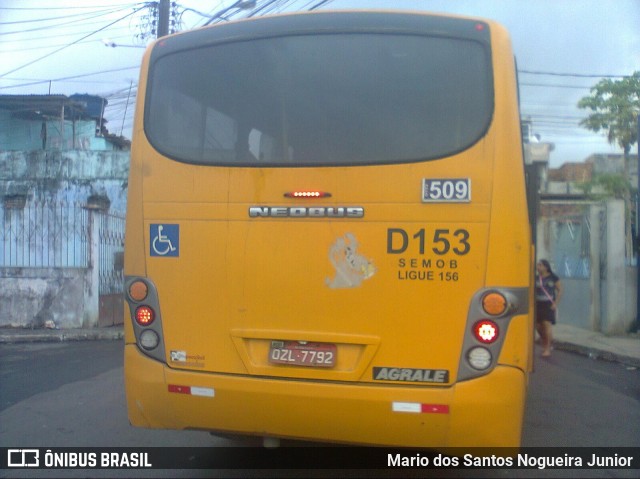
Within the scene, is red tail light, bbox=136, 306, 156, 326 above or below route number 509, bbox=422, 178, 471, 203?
below

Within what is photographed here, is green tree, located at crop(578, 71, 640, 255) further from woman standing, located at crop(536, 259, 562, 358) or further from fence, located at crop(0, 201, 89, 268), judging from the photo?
fence, located at crop(0, 201, 89, 268)

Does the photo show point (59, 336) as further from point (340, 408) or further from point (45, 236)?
point (340, 408)

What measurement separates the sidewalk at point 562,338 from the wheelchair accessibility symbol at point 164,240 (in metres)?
8.91

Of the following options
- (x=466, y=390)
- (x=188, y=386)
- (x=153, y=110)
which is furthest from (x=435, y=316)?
(x=153, y=110)

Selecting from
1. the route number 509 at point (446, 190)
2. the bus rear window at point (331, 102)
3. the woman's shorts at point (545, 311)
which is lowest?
the woman's shorts at point (545, 311)

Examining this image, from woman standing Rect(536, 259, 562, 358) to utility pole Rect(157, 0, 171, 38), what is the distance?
939 centimetres

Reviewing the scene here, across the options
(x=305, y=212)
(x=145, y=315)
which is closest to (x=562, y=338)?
(x=305, y=212)

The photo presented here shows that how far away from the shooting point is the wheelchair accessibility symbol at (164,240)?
460cm

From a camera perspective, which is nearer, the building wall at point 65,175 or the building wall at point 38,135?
the building wall at point 65,175

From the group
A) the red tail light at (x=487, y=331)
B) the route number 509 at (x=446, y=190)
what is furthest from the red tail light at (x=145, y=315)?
the red tail light at (x=487, y=331)

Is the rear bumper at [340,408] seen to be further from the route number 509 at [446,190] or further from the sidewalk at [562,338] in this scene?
the sidewalk at [562,338]

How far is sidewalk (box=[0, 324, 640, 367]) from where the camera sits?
12.1 m

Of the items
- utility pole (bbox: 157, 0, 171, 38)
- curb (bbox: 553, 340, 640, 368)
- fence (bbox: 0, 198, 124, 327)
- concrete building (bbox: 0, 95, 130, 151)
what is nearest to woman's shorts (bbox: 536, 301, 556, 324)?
curb (bbox: 553, 340, 640, 368)

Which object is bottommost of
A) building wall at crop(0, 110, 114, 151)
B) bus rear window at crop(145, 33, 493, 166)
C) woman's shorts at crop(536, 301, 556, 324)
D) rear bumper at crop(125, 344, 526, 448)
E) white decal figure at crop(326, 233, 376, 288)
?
woman's shorts at crop(536, 301, 556, 324)
